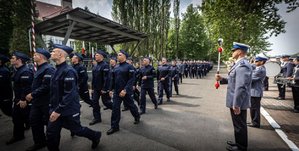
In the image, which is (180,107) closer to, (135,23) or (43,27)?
(43,27)

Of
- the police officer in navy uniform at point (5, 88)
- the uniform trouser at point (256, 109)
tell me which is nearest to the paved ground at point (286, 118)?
the uniform trouser at point (256, 109)

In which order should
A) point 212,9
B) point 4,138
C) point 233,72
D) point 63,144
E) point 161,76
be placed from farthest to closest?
point 212,9
point 161,76
point 4,138
point 63,144
point 233,72

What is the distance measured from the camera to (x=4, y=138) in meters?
4.37

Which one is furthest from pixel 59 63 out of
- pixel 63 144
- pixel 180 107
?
pixel 180 107

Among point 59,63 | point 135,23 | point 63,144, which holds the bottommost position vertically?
point 63,144

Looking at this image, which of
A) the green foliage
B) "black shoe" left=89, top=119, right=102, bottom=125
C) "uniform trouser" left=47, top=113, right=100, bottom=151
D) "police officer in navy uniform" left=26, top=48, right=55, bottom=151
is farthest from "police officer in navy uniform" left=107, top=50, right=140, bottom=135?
the green foliage

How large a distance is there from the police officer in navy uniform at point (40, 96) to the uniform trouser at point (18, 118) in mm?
674

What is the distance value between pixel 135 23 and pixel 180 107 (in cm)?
2391

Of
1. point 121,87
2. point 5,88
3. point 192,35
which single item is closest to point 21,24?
point 5,88

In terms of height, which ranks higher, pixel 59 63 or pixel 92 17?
pixel 92 17

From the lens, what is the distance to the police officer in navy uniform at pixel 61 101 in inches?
117

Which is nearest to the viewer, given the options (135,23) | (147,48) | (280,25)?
(280,25)

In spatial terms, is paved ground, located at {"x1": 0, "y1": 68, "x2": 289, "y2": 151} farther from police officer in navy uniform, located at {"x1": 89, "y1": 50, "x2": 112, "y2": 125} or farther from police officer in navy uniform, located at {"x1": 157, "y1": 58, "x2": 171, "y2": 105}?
police officer in navy uniform, located at {"x1": 157, "y1": 58, "x2": 171, "y2": 105}

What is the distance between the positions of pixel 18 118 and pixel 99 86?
2.16 metres
